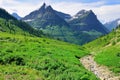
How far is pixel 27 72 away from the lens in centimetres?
6041

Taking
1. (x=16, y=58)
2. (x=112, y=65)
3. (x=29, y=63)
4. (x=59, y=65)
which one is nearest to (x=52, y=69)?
(x=59, y=65)

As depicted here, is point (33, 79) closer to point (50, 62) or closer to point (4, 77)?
point (4, 77)

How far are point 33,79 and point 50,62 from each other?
14280 millimetres

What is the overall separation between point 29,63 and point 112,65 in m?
25.6

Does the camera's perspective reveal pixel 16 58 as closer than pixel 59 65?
No

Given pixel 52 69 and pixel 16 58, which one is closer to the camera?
pixel 52 69

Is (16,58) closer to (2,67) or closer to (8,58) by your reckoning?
(8,58)

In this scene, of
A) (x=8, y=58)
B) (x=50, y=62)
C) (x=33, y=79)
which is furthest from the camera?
(x=8, y=58)

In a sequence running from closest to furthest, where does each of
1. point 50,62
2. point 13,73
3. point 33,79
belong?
point 33,79
point 13,73
point 50,62

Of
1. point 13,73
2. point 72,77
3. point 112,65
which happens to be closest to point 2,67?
point 13,73

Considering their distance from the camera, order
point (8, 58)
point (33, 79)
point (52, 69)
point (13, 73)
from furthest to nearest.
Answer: point (8, 58) < point (52, 69) < point (13, 73) < point (33, 79)

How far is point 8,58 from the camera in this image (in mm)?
72938

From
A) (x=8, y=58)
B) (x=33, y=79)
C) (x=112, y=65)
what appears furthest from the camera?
(x=112, y=65)

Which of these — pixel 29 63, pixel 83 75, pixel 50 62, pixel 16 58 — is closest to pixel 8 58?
pixel 16 58
